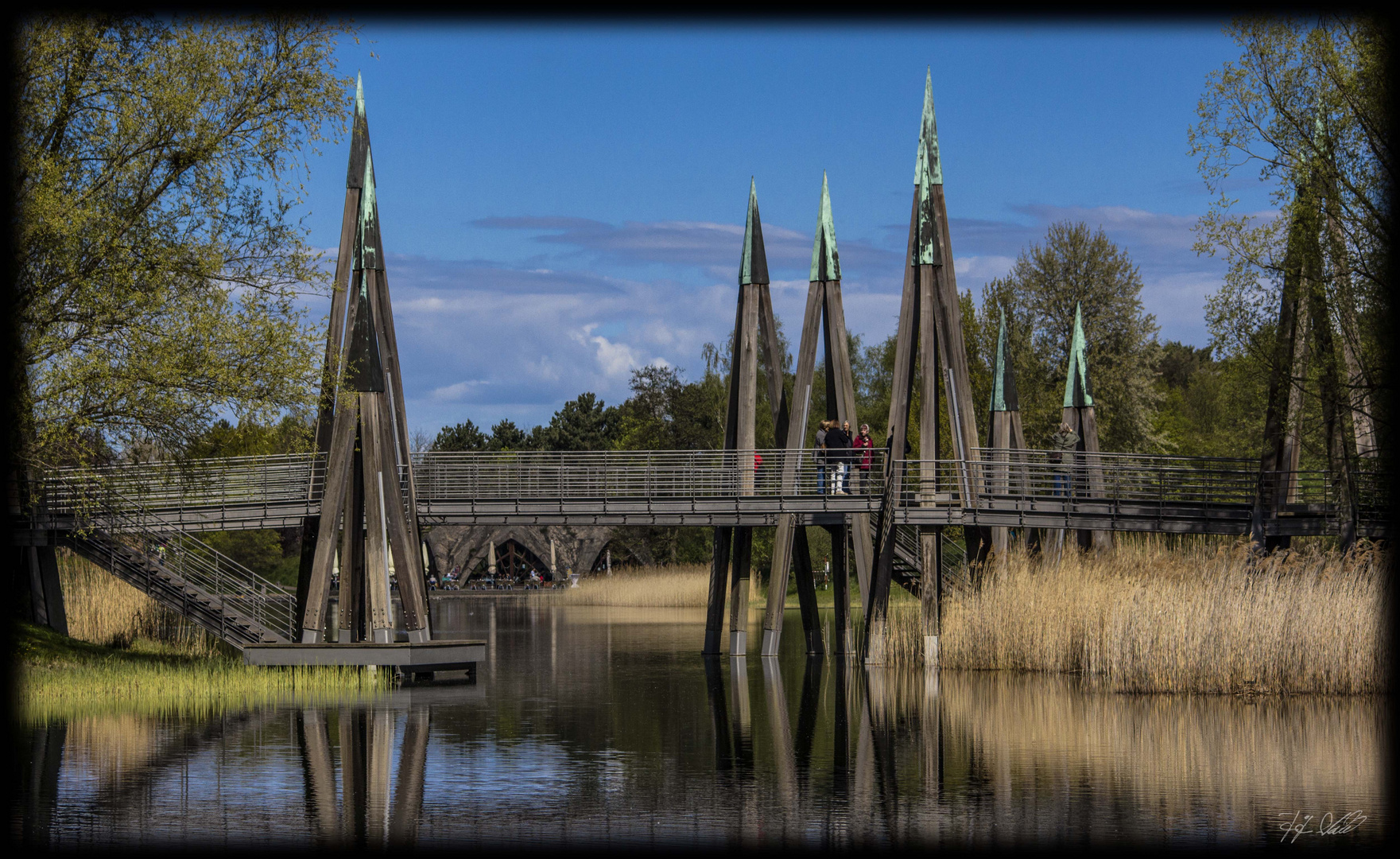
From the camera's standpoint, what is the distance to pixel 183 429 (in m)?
21.6

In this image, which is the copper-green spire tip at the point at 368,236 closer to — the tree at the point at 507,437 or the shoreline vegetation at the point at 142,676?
the shoreline vegetation at the point at 142,676

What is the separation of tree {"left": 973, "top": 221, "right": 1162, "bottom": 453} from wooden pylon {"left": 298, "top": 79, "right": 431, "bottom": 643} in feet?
114

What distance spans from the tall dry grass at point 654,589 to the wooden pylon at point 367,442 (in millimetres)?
24052

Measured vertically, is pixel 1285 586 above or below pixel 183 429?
below

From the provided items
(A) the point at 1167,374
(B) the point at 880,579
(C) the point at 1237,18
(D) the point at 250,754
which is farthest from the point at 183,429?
(A) the point at 1167,374

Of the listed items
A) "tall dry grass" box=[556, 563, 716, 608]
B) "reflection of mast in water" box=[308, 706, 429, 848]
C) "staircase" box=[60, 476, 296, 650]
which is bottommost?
"tall dry grass" box=[556, 563, 716, 608]

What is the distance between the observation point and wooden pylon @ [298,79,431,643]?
24250mm

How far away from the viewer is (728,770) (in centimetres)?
1417

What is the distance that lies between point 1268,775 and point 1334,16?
44.1ft

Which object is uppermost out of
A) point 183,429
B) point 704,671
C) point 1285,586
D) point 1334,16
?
point 1334,16

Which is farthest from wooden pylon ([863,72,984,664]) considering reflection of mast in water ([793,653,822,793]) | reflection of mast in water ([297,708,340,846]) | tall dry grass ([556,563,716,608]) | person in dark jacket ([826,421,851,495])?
tall dry grass ([556,563,716,608])

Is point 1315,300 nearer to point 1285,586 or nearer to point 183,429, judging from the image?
point 1285,586

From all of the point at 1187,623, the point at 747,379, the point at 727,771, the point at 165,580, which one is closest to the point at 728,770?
the point at 727,771

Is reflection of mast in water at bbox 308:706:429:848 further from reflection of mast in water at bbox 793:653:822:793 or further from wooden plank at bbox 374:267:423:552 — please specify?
wooden plank at bbox 374:267:423:552
